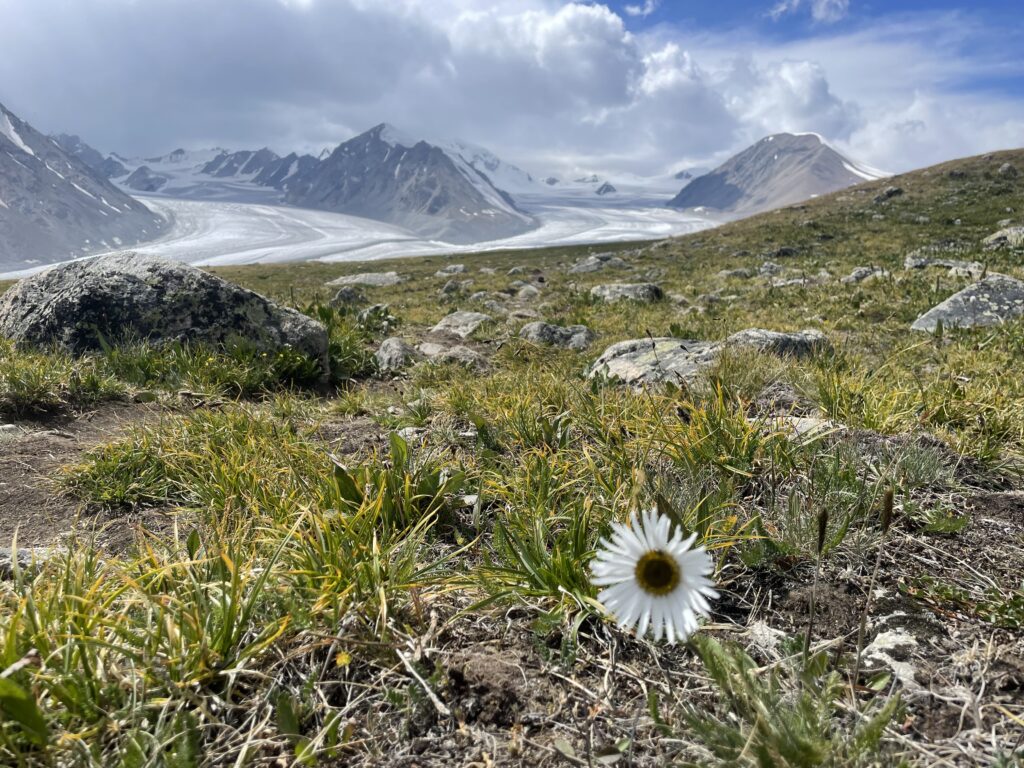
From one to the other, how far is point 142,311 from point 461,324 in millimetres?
6871

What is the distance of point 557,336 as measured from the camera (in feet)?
36.9

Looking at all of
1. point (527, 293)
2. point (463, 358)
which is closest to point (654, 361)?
point (463, 358)

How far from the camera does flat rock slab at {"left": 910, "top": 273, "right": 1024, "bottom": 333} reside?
32.1 feet

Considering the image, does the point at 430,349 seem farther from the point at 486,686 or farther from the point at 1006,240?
the point at 1006,240

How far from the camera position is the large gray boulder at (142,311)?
776cm

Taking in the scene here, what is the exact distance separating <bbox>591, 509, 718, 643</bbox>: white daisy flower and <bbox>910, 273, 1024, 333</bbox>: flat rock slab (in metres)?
10.3

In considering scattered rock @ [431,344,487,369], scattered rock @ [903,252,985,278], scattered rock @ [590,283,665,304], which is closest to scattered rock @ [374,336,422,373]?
scattered rock @ [431,344,487,369]

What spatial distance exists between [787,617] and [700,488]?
80 centimetres

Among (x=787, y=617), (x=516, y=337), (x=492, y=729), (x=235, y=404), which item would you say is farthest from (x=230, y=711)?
(x=516, y=337)

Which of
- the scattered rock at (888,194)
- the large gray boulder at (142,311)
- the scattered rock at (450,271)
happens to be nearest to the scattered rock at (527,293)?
the large gray boulder at (142,311)

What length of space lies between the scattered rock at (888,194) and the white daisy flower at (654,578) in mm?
72394

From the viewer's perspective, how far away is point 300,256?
19962cm

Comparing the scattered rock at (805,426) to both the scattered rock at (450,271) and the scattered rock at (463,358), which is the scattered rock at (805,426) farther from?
the scattered rock at (450,271)

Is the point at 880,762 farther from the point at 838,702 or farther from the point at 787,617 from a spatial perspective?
the point at 787,617
